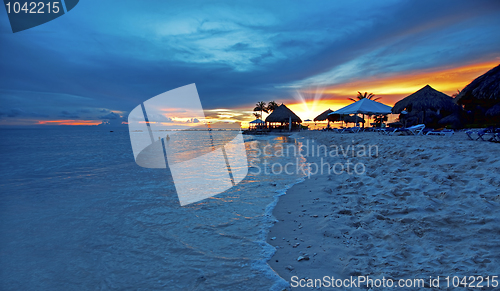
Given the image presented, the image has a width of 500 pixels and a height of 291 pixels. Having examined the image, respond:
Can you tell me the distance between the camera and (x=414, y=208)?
123 inches

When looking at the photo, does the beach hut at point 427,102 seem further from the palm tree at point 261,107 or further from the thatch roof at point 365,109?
the palm tree at point 261,107

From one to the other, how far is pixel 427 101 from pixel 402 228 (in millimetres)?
21748

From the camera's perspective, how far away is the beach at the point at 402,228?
210 centimetres

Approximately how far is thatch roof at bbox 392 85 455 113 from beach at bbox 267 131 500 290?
695 inches

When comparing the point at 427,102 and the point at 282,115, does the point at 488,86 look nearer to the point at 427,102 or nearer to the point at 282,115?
the point at 427,102

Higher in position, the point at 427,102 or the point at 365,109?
the point at 427,102

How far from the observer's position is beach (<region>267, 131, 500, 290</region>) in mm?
2102

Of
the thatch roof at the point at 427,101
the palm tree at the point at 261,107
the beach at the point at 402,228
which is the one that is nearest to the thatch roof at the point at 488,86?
the beach at the point at 402,228

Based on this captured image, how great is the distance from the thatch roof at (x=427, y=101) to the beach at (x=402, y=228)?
1766cm

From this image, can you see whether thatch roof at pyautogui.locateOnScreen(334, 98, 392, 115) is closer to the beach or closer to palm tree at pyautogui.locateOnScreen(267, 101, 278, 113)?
the beach

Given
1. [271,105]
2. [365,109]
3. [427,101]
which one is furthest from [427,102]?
[271,105]

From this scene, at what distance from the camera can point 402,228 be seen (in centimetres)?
280

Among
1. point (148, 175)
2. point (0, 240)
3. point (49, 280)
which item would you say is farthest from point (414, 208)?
point (148, 175)

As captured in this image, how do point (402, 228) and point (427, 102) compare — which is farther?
point (427, 102)
